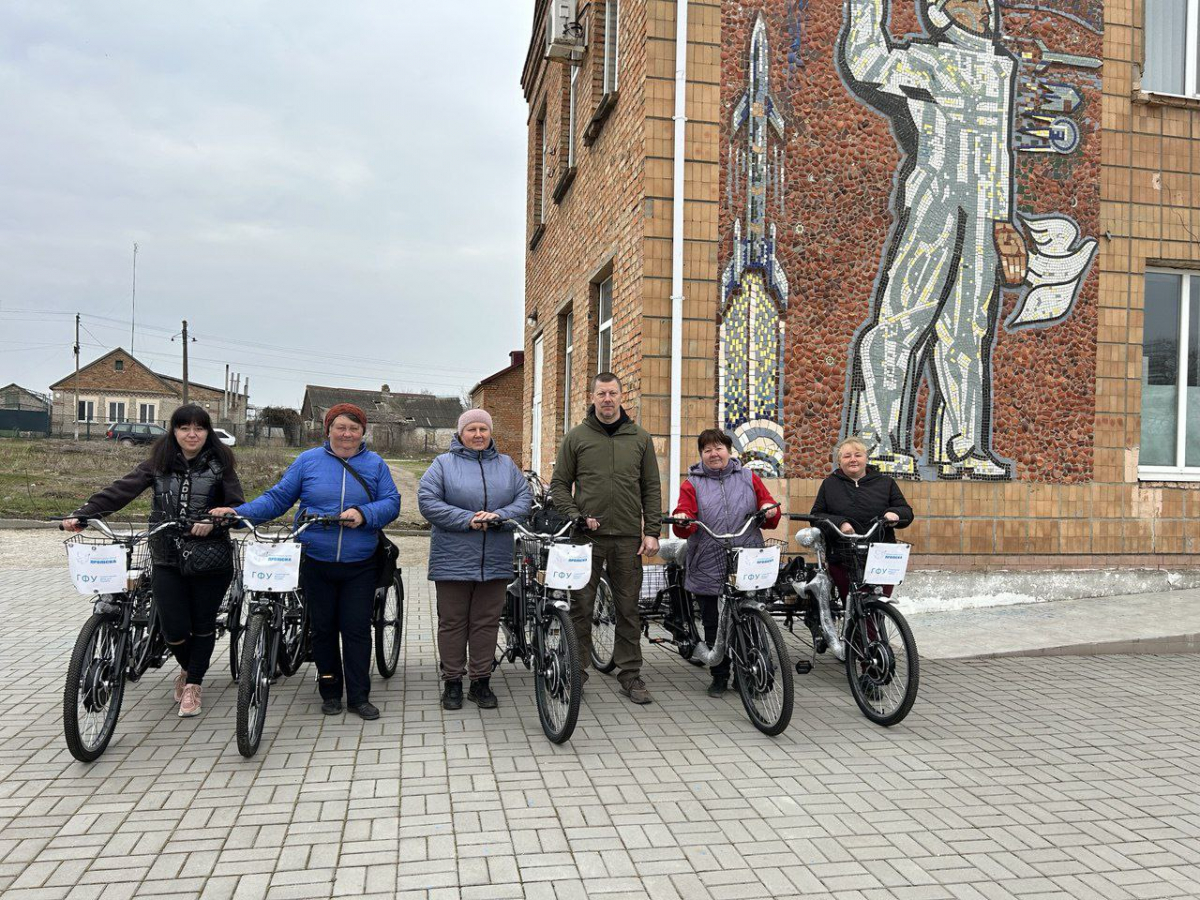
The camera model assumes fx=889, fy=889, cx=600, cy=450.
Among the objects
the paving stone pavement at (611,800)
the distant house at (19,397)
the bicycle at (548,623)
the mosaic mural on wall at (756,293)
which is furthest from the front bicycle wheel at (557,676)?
the distant house at (19,397)

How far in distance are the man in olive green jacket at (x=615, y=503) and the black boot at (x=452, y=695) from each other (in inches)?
31.6

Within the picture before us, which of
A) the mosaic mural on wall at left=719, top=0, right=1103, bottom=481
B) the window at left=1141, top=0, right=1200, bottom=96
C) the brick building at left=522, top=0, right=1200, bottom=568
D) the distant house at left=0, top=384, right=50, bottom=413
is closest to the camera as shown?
the brick building at left=522, top=0, right=1200, bottom=568

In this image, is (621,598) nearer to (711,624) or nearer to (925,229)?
(711,624)

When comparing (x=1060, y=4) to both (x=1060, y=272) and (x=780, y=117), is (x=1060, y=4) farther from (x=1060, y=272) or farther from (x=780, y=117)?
(x=780, y=117)

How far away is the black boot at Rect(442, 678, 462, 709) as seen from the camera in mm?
5391

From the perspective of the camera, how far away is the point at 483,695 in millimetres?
5457

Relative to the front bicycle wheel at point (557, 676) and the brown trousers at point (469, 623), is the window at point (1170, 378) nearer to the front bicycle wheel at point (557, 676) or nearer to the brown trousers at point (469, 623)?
the front bicycle wheel at point (557, 676)

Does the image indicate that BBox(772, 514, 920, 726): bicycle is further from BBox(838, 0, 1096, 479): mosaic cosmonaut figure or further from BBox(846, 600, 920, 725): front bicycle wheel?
BBox(838, 0, 1096, 479): mosaic cosmonaut figure

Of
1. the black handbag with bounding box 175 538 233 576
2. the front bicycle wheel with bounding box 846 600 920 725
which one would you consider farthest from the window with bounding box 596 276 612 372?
the black handbag with bounding box 175 538 233 576

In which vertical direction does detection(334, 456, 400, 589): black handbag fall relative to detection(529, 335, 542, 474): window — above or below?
below

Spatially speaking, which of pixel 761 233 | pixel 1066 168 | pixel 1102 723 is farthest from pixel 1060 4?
pixel 1102 723

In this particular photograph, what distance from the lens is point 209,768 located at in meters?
4.32

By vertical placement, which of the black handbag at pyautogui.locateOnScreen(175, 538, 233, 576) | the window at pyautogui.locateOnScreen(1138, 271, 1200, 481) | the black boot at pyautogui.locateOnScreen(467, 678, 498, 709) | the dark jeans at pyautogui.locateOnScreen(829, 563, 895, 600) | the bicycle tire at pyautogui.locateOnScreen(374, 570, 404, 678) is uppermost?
the window at pyautogui.locateOnScreen(1138, 271, 1200, 481)

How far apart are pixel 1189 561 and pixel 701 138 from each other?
619cm
